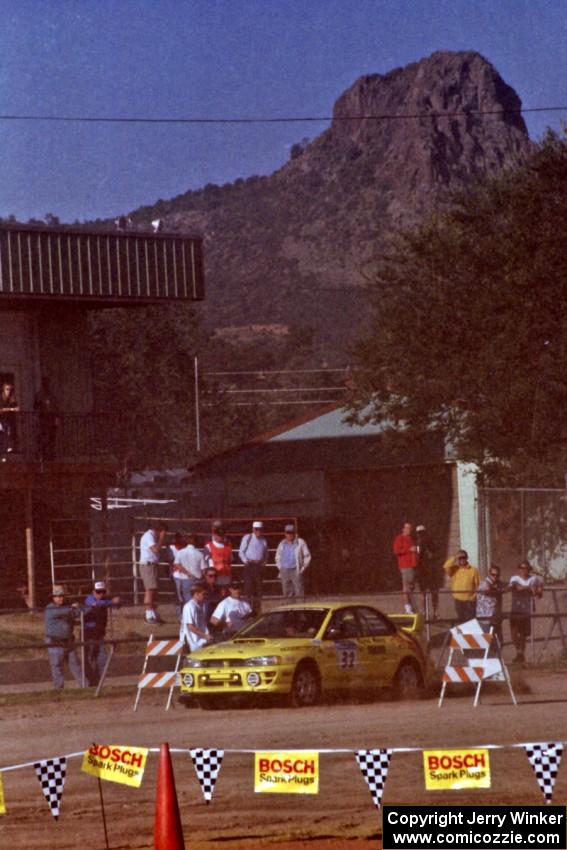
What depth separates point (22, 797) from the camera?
48.9 feet

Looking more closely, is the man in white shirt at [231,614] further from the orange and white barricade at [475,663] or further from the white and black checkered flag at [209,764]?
the white and black checkered flag at [209,764]

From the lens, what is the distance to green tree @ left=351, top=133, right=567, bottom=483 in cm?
3744

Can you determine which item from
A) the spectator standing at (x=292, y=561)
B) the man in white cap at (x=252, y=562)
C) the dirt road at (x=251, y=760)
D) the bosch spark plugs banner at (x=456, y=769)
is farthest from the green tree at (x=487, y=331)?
the bosch spark plugs banner at (x=456, y=769)

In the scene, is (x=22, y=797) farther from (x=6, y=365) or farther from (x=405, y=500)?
(x=405, y=500)

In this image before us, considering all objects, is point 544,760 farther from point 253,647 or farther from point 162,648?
point 162,648

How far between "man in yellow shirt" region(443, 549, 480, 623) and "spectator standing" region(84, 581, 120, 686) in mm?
5587

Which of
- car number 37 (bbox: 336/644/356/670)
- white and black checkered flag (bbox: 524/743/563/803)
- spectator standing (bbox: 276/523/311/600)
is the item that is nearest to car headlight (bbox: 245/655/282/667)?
car number 37 (bbox: 336/644/356/670)

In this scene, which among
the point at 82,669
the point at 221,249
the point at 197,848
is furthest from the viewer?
the point at 221,249

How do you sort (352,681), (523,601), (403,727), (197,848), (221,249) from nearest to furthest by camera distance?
(197,848) < (403,727) < (352,681) < (523,601) < (221,249)

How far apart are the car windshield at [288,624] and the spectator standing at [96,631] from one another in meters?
2.59

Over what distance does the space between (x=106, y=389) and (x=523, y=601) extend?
37.7 m

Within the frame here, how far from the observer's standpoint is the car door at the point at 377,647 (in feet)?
70.2

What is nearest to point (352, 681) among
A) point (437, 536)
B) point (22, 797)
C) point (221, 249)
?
point (22, 797)

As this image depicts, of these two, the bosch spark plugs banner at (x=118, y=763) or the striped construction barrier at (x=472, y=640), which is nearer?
the bosch spark plugs banner at (x=118, y=763)
